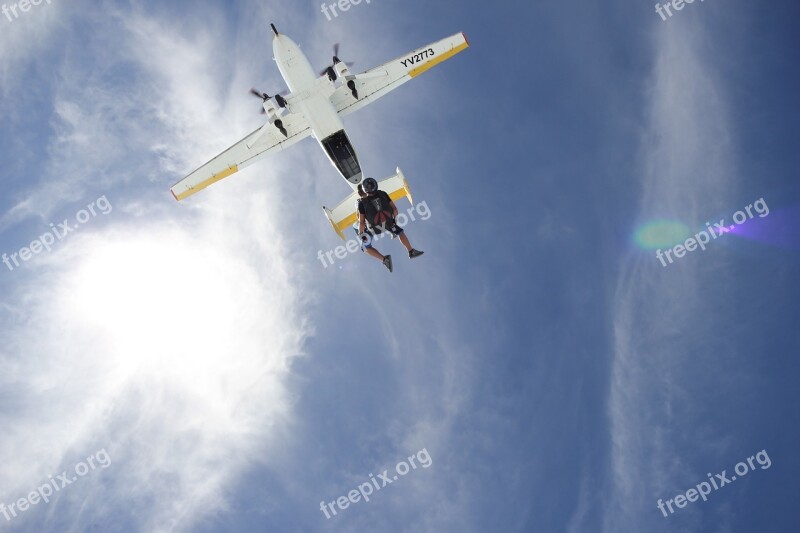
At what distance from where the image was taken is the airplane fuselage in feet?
106

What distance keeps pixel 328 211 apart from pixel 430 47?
1345 centimetres

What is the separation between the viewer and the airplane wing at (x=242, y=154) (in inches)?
1350

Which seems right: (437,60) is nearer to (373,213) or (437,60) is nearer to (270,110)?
(270,110)

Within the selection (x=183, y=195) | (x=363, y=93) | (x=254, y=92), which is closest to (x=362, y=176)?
(x=363, y=93)

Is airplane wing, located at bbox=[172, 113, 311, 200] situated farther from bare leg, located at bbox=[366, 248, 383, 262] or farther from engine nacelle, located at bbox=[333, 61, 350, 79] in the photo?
A: bare leg, located at bbox=[366, 248, 383, 262]

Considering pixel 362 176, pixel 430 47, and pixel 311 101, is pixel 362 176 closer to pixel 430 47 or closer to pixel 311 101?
pixel 311 101

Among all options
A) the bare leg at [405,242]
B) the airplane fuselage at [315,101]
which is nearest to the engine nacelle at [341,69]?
the airplane fuselage at [315,101]

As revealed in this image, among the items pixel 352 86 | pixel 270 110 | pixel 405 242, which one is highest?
pixel 270 110

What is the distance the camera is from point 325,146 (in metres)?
33.0

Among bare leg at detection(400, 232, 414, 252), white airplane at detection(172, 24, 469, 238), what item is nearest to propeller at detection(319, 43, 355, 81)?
white airplane at detection(172, 24, 469, 238)

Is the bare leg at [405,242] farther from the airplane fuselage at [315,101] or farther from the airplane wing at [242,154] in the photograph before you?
the airplane wing at [242,154]

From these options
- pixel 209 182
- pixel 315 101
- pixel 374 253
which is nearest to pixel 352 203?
pixel 374 253

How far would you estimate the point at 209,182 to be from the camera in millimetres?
35344

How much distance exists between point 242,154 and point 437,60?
1528cm
